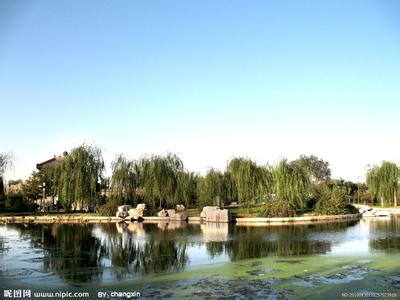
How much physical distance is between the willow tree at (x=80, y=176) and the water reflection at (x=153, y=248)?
1239 cm

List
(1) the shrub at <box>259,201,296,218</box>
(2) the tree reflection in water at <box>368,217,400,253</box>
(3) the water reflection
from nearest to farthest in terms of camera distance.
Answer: (3) the water reflection < (2) the tree reflection in water at <box>368,217,400,253</box> < (1) the shrub at <box>259,201,296,218</box>

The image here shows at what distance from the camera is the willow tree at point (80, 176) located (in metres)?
37.2

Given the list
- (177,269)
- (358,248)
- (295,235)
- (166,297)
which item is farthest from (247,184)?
(166,297)

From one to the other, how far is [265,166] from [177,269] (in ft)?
80.4

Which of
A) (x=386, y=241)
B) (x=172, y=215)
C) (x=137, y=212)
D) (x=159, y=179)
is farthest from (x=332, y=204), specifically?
(x=386, y=241)

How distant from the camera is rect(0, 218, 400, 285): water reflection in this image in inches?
517

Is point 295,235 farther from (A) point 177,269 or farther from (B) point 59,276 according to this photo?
(B) point 59,276

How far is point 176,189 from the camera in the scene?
3859 cm

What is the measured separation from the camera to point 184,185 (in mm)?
38906

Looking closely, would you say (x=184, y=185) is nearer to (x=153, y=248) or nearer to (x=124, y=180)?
(x=124, y=180)

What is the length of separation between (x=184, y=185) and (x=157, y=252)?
73.7ft

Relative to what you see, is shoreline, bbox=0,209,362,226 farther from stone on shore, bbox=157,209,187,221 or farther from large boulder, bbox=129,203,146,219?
large boulder, bbox=129,203,146,219

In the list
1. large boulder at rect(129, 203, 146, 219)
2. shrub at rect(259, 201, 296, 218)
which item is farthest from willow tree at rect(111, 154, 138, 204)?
shrub at rect(259, 201, 296, 218)

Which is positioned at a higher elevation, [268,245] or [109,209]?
[109,209]
